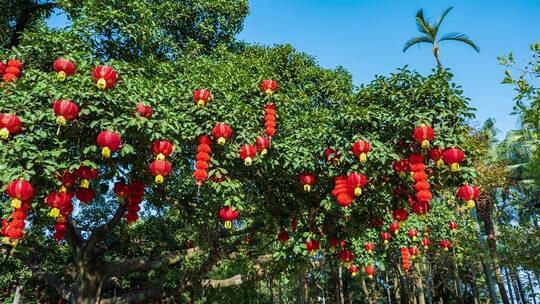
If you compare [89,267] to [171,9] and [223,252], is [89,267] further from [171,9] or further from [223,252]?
[171,9]

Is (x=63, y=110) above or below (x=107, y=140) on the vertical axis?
above

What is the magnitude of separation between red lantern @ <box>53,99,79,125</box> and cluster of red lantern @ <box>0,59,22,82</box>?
5.41ft

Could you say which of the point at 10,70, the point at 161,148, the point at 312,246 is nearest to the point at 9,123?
the point at 10,70

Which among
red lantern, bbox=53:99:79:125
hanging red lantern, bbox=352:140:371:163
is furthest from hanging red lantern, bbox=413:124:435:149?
red lantern, bbox=53:99:79:125

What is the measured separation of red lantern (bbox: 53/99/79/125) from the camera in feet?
16.3

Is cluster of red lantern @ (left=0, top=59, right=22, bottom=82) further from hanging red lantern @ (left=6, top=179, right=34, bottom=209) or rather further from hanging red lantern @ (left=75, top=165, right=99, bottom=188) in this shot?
hanging red lantern @ (left=6, top=179, right=34, bottom=209)

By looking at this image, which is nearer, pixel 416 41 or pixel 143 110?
pixel 143 110

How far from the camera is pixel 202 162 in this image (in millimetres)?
5699

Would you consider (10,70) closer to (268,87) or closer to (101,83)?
(101,83)

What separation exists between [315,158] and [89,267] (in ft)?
25.3

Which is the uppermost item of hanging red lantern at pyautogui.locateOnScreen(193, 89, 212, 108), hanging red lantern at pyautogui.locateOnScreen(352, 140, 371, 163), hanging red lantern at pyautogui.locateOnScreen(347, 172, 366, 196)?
hanging red lantern at pyautogui.locateOnScreen(193, 89, 212, 108)

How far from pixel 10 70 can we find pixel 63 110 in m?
2.00

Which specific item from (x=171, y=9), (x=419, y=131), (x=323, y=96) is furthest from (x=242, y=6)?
(x=419, y=131)

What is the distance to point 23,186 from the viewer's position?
4875 millimetres
